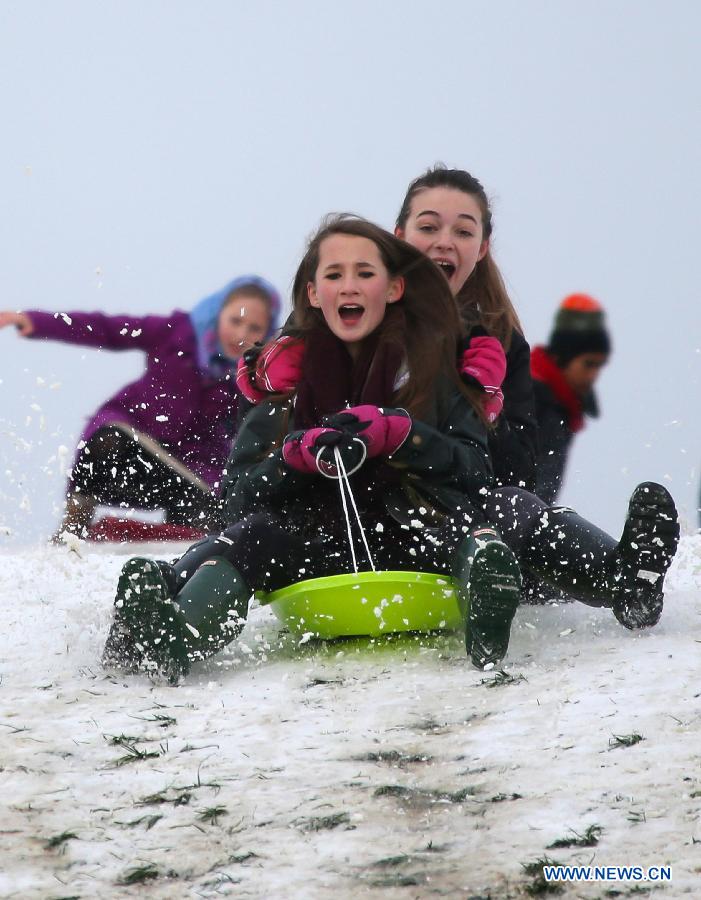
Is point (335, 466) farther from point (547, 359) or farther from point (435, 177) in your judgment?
point (547, 359)

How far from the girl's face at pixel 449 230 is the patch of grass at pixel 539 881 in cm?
282

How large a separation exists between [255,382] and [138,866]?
2.07 meters

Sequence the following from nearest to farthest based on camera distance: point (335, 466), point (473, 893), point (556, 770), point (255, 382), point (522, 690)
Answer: point (473, 893), point (556, 770), point (522, 690), point (335, 466), point (255, 382)

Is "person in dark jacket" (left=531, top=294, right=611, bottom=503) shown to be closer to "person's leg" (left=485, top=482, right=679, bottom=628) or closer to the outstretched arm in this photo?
"person's leg" (left=485, top=482, right=679, bottom=628)

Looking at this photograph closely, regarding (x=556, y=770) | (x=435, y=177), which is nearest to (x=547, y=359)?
(x=435, y=177)

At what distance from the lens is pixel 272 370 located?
3867 mm

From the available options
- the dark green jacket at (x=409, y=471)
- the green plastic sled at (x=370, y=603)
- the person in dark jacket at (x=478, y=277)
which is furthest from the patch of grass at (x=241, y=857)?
the person in dark jacket at (x=478, y=277)

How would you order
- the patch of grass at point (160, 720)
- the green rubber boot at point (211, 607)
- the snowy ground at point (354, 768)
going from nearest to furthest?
the snowy ground at point (354, 768) → the patch of grass at point (160, 720) → the green rubber boot at point (211, 607)

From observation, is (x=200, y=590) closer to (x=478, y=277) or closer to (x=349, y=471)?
(x=349, y=471)

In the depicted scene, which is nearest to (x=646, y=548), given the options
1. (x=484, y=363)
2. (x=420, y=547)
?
(x=420, y=547)

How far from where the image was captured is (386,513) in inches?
143

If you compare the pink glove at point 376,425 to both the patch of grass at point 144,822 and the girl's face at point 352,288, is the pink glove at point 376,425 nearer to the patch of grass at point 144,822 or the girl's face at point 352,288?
the girl's face at point 352,288

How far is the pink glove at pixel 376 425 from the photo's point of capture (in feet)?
11.3

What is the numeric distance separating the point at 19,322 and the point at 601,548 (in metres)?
3.60
